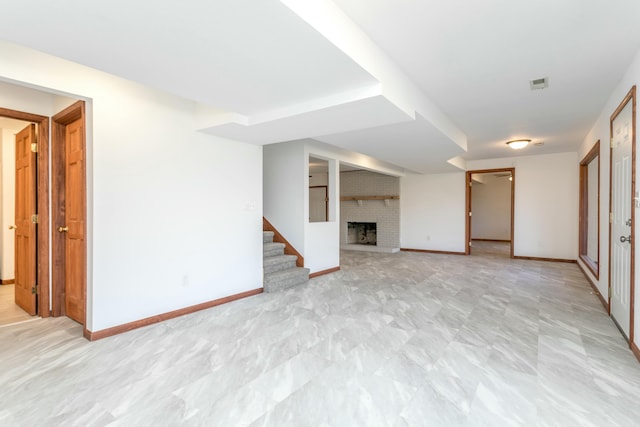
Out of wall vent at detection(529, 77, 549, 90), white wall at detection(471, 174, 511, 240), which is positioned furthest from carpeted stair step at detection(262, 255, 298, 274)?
white wall at detection(471, 174, 511, 240)

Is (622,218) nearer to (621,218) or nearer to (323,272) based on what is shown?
(621,218)

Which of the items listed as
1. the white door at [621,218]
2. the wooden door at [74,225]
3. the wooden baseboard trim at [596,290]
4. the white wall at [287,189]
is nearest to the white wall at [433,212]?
the wooden baseboard trim at [596,290]

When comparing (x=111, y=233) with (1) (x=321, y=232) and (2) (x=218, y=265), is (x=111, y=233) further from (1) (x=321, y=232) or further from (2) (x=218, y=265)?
(1) (x=321, y=232)

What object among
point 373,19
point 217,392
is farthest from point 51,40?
point 217,392

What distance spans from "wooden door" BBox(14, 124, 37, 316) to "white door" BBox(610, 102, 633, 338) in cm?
552

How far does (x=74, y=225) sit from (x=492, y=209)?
11.6 m

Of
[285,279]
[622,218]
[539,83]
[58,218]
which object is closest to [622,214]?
[622,218]

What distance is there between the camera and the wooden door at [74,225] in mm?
2996

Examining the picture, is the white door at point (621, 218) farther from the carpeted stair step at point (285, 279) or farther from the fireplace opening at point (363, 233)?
the fireplace opening at point (363, 233)

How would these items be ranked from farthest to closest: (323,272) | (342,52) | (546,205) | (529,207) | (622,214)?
(529,207) → (546,205) → (323,272) → (622,214) → (342,52)

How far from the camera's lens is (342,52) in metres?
1.94

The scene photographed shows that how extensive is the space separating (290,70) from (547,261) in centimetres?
716

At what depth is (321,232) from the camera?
17.9 feet

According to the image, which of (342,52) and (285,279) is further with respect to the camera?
(285,279)
